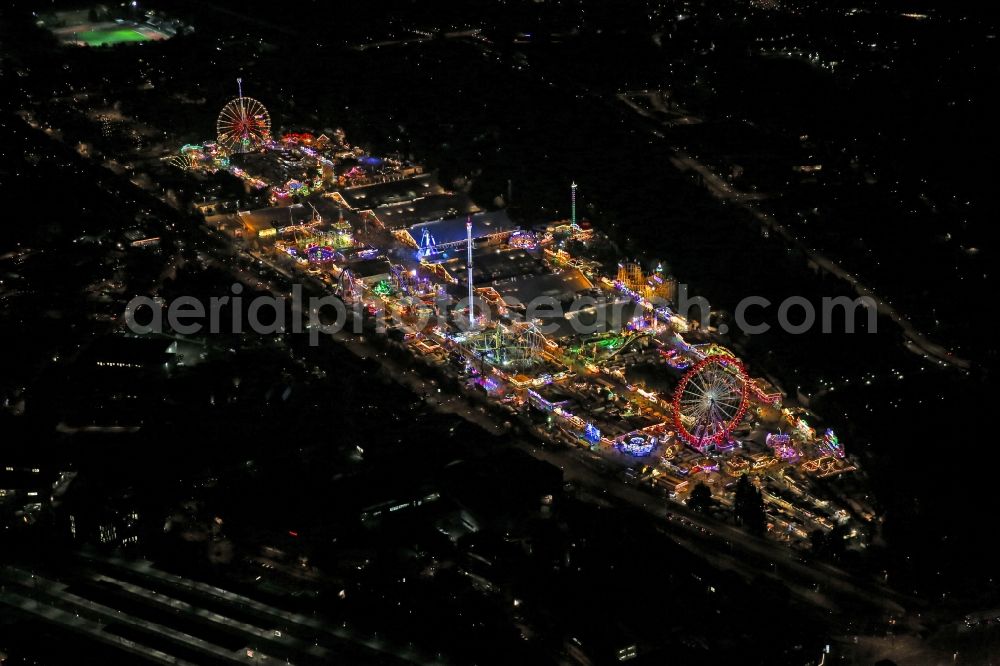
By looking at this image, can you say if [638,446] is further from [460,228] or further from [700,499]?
[460,228]

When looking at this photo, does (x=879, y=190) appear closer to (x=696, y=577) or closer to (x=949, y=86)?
(x=949, y=86)

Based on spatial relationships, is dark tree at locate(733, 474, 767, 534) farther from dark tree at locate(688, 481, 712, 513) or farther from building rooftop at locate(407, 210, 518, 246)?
building rooftop at locate(407, 210, 518, 246)

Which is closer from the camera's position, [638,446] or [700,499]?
[700,499]

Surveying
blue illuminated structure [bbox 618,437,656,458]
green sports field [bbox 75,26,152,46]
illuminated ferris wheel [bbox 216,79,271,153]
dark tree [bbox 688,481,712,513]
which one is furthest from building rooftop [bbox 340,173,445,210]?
green sports field [bbox 75,26,152,46]

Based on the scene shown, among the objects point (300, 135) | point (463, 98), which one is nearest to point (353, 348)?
point (300, 135)

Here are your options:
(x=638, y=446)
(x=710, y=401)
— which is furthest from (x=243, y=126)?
(x=710, y=401)
